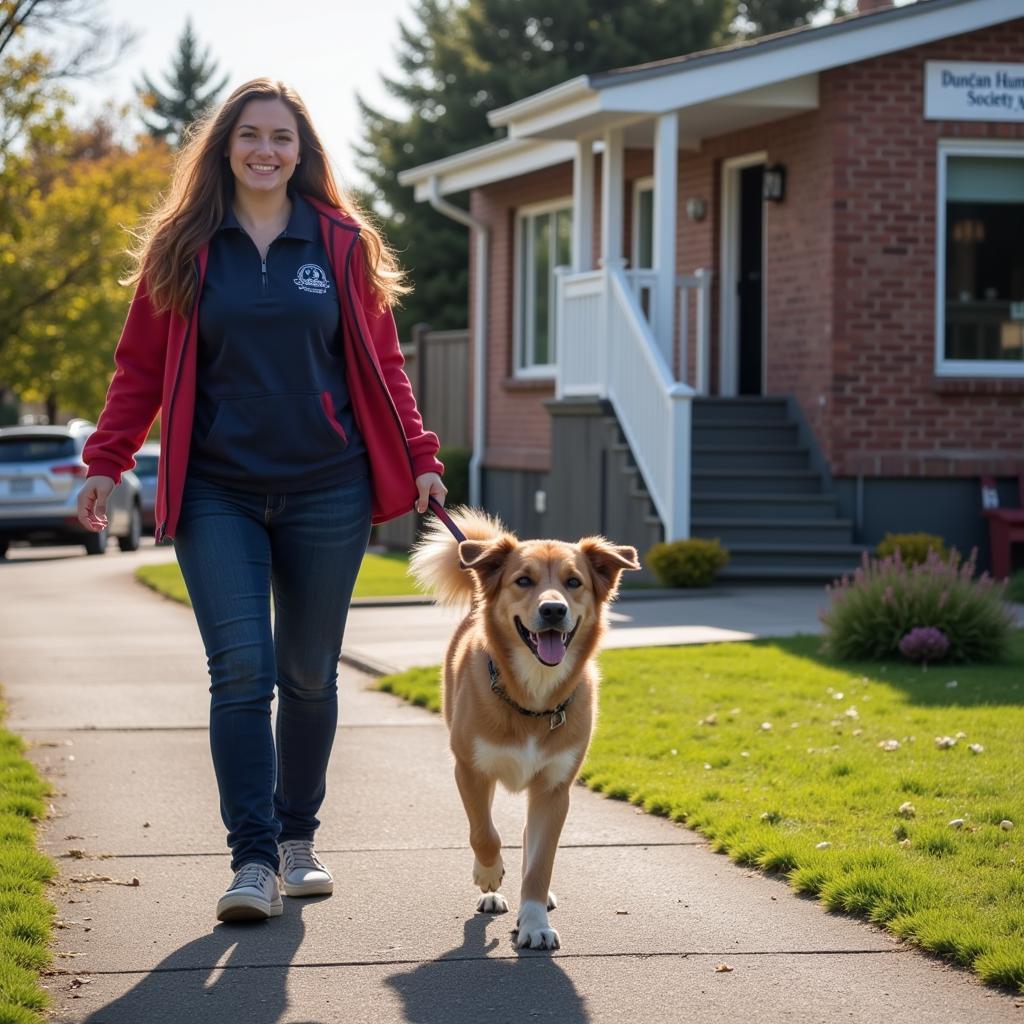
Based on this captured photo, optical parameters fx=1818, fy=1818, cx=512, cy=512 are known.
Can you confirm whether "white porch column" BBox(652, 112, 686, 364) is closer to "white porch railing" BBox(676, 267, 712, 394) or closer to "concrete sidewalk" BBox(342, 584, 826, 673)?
"white porch railing" BBox(676, 267, 712, 394)

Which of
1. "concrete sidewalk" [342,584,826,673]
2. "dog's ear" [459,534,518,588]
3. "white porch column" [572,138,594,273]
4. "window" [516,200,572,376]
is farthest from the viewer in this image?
"window" [516,200,572,376]

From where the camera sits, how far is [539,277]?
821 inches

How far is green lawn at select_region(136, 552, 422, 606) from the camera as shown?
1482cm

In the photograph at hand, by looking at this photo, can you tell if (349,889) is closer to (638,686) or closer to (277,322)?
(277,322)

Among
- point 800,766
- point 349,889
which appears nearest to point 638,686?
point 800,766

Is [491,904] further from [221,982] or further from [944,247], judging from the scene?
[944,247]

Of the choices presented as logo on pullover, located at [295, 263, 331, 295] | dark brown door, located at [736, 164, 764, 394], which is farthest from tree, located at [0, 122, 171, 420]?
logo on pullover, located at [295, 263, 331, 295]

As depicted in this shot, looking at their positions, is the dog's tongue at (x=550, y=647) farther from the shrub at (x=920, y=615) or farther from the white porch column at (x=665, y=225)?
the white porch column at (x=665, y=225)

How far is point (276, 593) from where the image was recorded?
5332 mm

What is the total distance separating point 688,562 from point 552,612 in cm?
899

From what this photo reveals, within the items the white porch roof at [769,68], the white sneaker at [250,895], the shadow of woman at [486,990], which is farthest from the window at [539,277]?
the shadow of woman at [486,990]

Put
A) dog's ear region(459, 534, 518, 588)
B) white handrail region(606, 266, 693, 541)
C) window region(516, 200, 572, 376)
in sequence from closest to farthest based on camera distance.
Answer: dog's ear region(459, 534, 518, 588)
white handrail region(606, 266, 693, 541)
window region(516, 200, 572, 376)

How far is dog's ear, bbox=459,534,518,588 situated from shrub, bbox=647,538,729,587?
8738mm

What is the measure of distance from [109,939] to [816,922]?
1963mm
